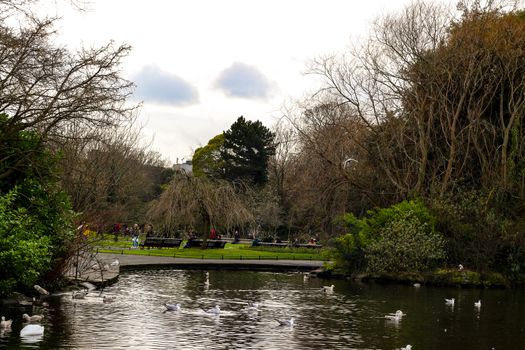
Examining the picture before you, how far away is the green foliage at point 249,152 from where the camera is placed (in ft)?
264

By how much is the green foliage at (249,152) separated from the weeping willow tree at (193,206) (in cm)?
3317

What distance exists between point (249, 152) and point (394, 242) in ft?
159

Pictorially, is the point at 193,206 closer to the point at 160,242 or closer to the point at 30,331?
the point at 160,242

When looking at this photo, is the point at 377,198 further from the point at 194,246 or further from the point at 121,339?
the point at 121,339

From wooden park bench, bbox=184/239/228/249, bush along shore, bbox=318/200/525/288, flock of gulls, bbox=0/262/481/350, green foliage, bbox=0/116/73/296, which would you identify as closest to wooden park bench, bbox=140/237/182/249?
wooden park bench, bbox=184/239/228/249

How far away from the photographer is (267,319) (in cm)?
1955

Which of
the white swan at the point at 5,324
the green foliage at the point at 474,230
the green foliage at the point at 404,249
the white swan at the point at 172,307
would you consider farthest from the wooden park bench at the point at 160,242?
the white swan at the point at 5,324

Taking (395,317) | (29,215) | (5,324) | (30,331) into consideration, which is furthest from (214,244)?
(30,331)

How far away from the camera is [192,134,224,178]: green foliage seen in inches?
3436

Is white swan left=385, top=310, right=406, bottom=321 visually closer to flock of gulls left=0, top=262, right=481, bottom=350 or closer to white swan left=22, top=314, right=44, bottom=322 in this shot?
flock of gulls left=0, top=262, right=481, bottom=350

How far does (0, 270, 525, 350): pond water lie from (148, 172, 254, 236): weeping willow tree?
14.4m

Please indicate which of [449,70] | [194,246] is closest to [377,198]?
[449,70]

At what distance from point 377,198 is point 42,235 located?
78.1ft

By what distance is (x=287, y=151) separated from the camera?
77250mm
